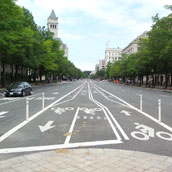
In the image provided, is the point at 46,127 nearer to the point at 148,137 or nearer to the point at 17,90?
the point at 148,137

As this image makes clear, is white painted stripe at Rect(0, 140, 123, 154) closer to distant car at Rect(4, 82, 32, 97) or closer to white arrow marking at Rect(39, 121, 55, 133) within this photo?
white arrow marking at Rect(39, 121, 55, 133)

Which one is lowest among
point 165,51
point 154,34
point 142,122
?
point 142,122

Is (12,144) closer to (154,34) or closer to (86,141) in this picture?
(86,141)

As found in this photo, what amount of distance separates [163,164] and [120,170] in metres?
1.01

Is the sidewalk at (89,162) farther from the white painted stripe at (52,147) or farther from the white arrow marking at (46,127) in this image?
the white arrow marking at (46,127)

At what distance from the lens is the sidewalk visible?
4160 mm

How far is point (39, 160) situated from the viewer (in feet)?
15.2

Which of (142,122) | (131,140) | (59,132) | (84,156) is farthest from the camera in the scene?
(142,122)

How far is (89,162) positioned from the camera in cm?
450

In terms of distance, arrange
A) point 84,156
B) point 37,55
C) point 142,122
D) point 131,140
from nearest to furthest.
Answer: point 84,156, point 131,140, point 142,122, point 37,55

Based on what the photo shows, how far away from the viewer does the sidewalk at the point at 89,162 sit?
4.16m

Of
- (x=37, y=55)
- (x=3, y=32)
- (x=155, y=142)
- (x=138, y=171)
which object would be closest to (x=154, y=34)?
(x=37, y=55)

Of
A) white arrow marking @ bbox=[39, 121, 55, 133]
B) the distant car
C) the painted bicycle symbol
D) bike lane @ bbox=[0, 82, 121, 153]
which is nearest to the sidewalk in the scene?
bike lane @ bbox=[0, 82, 121, 153]

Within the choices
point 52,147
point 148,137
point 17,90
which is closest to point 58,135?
point 52,147
